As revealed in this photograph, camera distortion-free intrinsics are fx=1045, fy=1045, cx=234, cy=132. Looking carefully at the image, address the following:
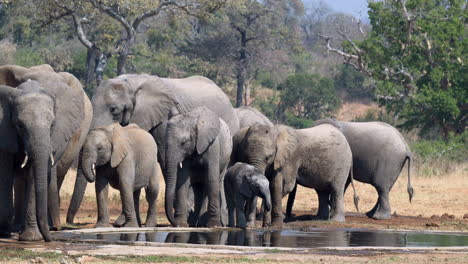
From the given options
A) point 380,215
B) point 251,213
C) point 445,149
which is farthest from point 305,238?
point 445,149

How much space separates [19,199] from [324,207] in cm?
650

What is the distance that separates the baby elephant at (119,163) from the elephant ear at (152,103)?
1.73 m

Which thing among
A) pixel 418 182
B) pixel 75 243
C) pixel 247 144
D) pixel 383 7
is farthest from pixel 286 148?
pixel 383 7

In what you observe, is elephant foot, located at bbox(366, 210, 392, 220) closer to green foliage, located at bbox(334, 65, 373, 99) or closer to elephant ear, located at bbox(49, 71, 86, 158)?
elephant ear, located at bbox(49, 71, 86, 158)

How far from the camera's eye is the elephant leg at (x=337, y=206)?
52.6 feet

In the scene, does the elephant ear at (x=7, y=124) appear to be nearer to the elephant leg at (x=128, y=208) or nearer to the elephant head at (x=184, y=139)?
the elephant leg at (x=128, y=208)

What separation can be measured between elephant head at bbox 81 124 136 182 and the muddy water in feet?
3.94

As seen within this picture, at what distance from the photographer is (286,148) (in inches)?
580

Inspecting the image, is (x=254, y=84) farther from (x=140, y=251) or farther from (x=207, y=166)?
(x=140, y=251)

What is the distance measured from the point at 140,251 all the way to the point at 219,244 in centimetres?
137

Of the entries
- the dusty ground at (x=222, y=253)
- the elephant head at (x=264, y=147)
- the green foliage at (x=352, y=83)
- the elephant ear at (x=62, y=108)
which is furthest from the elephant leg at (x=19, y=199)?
the green foliage at (x=352, y=83)

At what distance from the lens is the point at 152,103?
1575cm

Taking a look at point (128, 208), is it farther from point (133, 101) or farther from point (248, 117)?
point (248, 117)

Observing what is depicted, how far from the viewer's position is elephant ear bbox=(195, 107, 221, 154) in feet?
44.8
